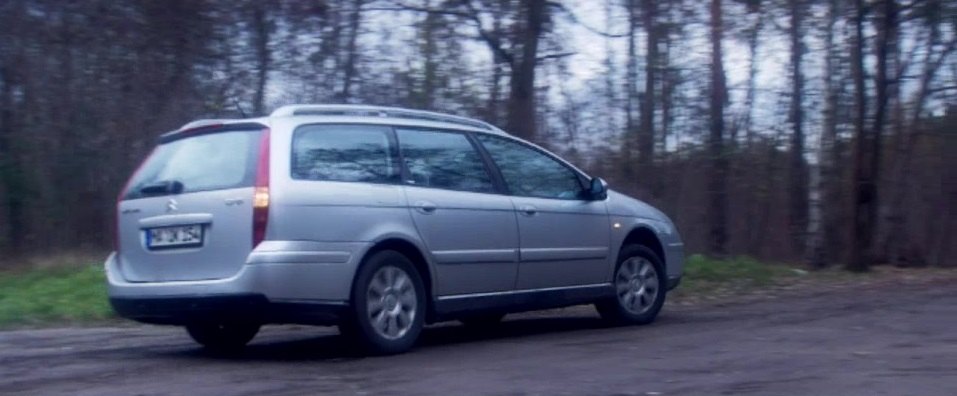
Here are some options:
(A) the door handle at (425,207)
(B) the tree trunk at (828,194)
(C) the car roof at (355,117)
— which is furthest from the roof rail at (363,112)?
(B) the tree trunk at (828,194)

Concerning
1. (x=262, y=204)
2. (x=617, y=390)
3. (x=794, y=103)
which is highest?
(x=794, y=103)

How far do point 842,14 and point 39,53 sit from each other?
10.1 metres

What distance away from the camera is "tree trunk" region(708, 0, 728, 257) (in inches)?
694

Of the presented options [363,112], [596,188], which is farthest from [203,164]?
[596,188]

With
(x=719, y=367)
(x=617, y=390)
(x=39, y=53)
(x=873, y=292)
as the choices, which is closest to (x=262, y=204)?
(x=617, y=390)

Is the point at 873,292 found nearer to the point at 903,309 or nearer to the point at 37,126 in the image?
the point at 903,309

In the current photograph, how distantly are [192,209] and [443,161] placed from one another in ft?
6.49

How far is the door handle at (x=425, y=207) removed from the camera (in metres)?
9.20

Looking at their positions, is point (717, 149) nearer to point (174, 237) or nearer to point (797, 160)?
point (797, 160)

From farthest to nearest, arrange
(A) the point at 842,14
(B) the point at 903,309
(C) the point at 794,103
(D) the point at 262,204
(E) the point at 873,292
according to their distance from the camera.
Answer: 1. (C) the point at 794,103
2. (A) the point at 842,14
3. (E) the point at 873,292
4. (B) the point at 903,309
5. (D) the point at 262,204

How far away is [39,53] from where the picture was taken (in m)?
17.1

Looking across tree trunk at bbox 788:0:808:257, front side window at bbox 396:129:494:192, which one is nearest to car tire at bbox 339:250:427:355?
front side window at bbox 396:129:494:192

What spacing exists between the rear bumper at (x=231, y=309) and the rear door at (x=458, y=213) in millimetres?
1026

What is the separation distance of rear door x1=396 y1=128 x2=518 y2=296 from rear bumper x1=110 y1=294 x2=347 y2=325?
3.37 ft
